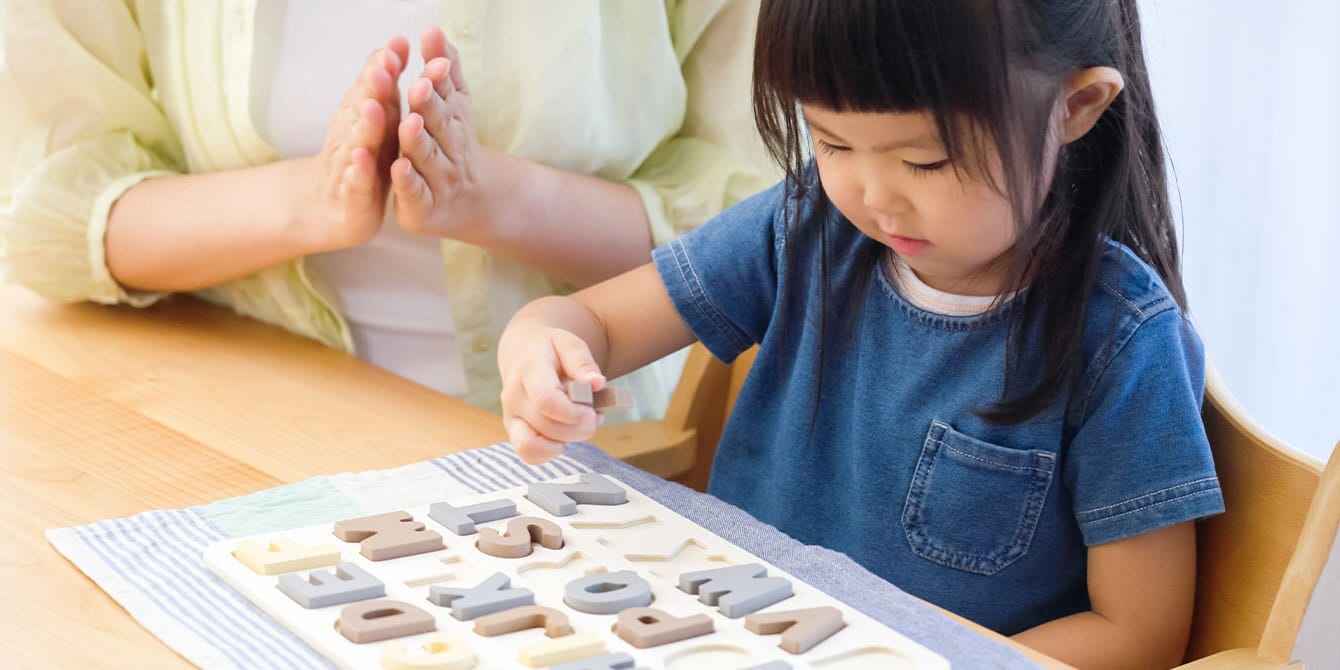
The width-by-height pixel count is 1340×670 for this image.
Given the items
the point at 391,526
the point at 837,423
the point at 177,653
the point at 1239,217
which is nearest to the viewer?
the point at 177,653

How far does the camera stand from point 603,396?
806 mm

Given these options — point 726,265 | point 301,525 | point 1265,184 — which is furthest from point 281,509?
point 1265,184

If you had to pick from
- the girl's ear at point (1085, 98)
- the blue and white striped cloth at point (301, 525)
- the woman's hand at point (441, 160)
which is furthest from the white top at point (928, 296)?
the woman's hand at point (441, 160)

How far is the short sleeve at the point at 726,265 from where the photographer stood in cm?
99

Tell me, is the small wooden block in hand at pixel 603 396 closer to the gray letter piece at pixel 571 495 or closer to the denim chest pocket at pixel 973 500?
the gray letter piece at pixel 571 495

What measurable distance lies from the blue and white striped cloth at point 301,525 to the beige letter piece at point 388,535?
42 millimetres

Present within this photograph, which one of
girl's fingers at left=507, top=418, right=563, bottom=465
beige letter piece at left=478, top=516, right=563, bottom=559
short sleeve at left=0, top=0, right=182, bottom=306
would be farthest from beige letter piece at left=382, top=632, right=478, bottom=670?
short sleeve at left=0, top=0, right=182, bottom=306

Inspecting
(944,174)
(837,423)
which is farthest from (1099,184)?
(837,423)

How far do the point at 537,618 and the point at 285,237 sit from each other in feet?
1.90

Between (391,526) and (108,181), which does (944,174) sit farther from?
(108,181)

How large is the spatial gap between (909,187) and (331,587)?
40 centimetres

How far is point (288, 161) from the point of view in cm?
108

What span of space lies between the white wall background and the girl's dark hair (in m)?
0.68

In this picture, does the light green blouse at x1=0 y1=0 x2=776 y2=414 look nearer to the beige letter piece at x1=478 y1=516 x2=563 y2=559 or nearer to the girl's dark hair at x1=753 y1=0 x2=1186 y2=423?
the girl's dark hair at x1=753 y1=0 x2=1186 y2=423
